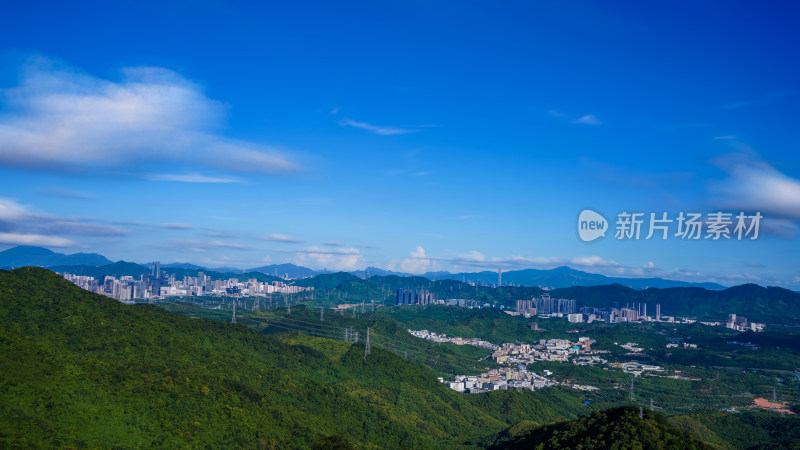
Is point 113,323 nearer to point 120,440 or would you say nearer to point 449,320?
point 120,440

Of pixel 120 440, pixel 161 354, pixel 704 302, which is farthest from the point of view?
A: pixel 704 302

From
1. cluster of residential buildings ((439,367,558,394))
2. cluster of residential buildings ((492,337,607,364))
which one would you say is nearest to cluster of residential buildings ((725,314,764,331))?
cluster of residential buildings ((492,337,607,364))

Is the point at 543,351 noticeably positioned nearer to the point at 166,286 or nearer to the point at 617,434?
the point at 617,434

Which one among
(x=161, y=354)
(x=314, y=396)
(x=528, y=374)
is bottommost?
(x=528, y=374)

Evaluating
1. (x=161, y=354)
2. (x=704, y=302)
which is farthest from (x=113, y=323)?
(x=704, y=302)

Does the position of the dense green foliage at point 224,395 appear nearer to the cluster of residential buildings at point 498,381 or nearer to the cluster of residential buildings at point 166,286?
the cluster of residential buildings at point 498,381

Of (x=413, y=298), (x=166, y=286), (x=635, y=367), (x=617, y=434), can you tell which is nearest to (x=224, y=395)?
(x=617, y=434)
